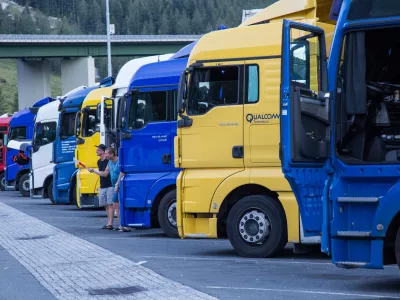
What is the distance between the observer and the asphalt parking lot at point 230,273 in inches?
396

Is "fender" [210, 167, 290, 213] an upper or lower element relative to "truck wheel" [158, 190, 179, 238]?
upper

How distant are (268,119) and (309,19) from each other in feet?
5.04

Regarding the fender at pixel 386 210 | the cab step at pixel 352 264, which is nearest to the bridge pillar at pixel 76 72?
the cab step at pixel 352 264

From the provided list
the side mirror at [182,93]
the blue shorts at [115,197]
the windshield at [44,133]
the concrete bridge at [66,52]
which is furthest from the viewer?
the concrete bridge at [66,52]

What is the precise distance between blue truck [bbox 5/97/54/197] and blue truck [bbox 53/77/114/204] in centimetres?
968

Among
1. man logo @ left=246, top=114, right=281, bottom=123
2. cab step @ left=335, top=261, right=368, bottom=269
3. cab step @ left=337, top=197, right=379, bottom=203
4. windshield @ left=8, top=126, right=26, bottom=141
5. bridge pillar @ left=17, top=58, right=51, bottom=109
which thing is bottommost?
cab step @ left=335, top=261, right=368, bottom=269

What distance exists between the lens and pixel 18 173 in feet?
123

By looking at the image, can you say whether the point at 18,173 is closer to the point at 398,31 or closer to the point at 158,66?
the point at 158,66

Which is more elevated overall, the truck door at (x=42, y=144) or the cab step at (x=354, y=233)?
the truck door at (x=42, y=144)

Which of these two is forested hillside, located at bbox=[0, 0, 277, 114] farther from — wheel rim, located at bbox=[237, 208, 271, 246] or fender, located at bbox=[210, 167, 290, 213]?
wheel rim, located at bbox=[237, 208, 271, 246]

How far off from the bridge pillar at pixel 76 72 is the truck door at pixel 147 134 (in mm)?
54851

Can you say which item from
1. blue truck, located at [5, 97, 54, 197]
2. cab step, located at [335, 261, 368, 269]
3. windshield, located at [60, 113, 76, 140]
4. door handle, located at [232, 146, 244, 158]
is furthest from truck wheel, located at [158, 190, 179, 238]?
blue truck, located at [5, 97, 54, 197]

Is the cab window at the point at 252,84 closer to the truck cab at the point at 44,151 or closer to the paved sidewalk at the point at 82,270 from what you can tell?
the paved sidewalk at the point at 82,270

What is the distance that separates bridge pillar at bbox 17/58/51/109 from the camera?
258 ft
